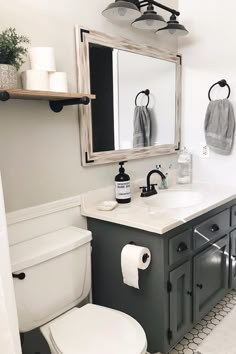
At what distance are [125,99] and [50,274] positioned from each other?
3.95 ft

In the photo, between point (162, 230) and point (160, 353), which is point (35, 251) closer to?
point (162, 230)

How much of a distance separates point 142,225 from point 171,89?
4.31 ft

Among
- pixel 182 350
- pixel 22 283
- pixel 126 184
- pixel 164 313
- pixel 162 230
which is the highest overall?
pixel 126 184

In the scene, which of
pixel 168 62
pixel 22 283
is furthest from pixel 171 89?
pixel 22 283

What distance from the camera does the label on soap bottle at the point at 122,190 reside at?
1.90 meters

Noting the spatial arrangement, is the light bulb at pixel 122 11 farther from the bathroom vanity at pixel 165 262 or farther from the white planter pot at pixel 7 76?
the bathroom vanity at pixel 165 262

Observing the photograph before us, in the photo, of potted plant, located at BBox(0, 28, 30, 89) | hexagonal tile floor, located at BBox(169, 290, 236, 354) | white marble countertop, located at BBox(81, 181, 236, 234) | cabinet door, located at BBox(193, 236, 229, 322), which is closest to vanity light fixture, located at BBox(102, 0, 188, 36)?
potted plant, located at BBox(0, 28, 30, 89)

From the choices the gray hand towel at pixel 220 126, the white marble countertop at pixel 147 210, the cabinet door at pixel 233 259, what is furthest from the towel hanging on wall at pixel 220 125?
the cabinet door at pixel 233 259

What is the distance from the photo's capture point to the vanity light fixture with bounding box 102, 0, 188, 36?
5.72 feet

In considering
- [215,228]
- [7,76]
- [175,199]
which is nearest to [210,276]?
[215,228]

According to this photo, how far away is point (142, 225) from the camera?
153cm

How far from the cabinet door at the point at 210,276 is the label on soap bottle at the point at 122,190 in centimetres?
55

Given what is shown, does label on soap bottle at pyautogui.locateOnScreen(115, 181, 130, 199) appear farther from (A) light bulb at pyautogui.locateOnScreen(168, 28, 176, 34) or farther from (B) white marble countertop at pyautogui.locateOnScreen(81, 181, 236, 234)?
(A) light bulb at pyautogui.locateOnScreen(168, 28, 176, 34)

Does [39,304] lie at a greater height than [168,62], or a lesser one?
lesser
